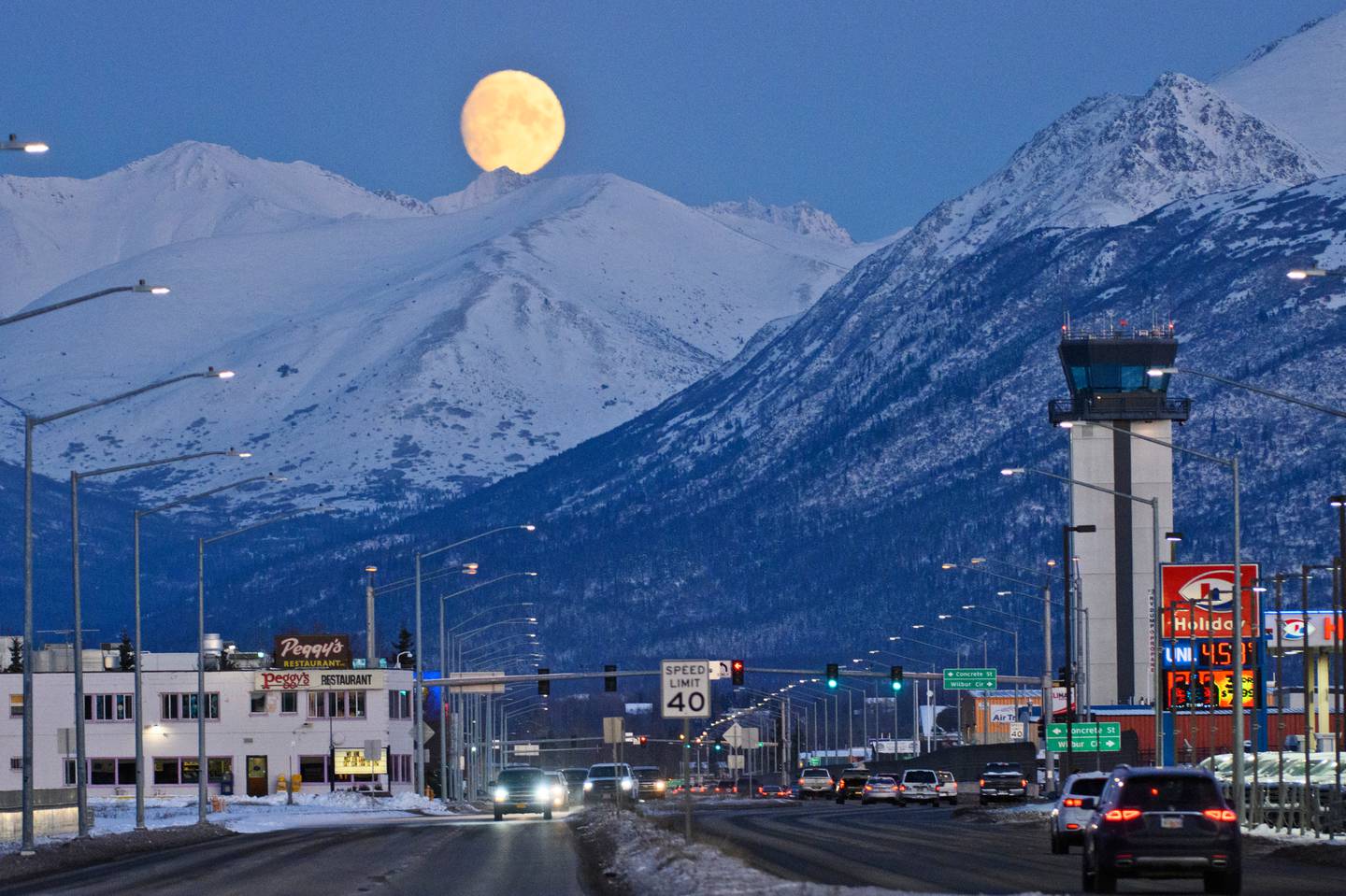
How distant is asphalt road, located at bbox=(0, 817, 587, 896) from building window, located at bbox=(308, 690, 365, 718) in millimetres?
79367

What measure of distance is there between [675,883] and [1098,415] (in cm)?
15041

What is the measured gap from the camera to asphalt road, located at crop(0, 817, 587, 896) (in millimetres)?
41406

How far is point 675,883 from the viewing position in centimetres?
3797

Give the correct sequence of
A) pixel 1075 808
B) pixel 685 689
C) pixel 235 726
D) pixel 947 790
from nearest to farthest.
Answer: pixel 685 689, pixel 1075 808, pixel 947 790, pixel 235 726

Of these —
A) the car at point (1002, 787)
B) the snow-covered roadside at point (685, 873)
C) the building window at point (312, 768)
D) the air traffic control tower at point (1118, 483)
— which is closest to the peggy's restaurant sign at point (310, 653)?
the building window at point (312, 768)

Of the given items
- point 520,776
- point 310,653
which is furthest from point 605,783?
point 310,653

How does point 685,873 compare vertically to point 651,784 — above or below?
above

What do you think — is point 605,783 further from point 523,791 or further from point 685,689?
point 685,689

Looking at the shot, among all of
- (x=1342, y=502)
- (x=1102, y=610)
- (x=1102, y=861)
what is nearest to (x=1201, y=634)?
(x=1342, y=502)

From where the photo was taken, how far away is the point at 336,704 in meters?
150

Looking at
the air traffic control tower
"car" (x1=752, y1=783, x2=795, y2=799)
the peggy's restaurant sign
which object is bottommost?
"car" (x1=752, y1=783, x2=795, y2=799)

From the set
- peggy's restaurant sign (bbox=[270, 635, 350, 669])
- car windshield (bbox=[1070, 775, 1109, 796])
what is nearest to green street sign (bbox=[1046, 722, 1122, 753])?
car windshield (bbox=[1070, 775, 1109, 796])

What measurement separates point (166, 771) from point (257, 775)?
17.4 feet

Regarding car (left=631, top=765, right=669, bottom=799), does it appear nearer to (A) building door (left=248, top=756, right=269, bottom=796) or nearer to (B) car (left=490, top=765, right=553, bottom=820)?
(B) car (left=490, top=765, right=553, bottom=820)
